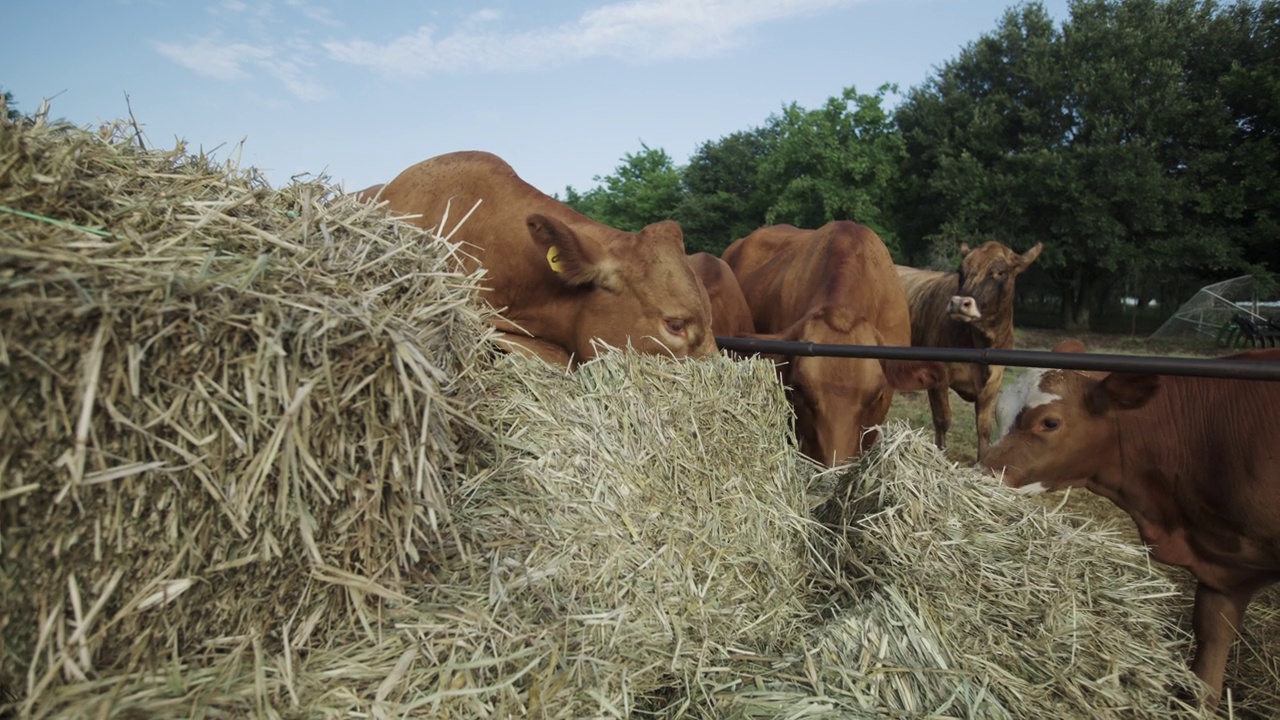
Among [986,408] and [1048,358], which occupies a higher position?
[1048,358]

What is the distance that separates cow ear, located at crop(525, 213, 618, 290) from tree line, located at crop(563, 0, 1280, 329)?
2734 cm

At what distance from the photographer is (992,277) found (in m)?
8.23

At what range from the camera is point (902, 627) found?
258 cm

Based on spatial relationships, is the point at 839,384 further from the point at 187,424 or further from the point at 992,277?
the point at 992,277

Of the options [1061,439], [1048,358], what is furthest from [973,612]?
[1061,439]

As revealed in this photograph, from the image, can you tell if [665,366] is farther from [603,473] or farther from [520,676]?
[520,676]

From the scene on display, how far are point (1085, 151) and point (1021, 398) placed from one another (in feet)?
93.7

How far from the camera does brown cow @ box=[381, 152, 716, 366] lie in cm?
380

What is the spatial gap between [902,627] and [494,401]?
1610 mm

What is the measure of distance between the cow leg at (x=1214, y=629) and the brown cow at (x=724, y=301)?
3104mm

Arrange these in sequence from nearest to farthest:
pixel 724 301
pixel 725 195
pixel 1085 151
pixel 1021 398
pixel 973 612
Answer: pixel 973 612, pixel 1021 398, pixel 724 301, pixel 1085 151, pixel 725 195

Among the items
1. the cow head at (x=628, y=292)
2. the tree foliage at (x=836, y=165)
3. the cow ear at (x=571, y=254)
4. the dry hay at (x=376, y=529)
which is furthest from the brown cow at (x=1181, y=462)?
the tree foliage at (x=836, y=165)

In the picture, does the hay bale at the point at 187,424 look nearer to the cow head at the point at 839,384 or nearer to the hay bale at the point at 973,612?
the hay bale at the point at 973,612

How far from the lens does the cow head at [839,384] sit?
4227mm
